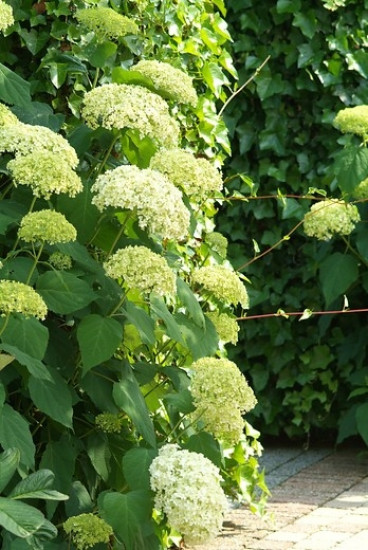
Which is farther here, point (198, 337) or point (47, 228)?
point (198, 337)

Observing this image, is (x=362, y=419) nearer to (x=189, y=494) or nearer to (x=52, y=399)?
(x=52, y=399)

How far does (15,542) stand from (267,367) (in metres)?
3.46

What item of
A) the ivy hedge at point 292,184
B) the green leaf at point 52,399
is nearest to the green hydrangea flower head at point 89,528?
the green leaf at point 52,399

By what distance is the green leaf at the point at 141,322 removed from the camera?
2.93 metres

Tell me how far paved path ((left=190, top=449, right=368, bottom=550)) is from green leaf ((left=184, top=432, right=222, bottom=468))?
137 centimetres

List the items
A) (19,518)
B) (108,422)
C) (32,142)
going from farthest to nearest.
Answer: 1. (108,422)
2. (32,142)
3. (19,518)

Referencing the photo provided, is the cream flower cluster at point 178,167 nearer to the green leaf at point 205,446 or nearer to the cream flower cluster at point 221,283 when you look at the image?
the cream flower cluster at point 221,283

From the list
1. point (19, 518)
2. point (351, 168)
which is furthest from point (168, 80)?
point (351, 168)

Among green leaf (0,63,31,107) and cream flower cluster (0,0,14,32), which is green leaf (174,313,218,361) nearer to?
green leaf (0,63,31,107)

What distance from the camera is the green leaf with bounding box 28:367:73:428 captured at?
2807mm

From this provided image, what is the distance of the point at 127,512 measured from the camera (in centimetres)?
267

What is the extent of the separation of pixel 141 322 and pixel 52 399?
0.31m

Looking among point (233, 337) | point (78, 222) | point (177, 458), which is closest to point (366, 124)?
point (233, 337)

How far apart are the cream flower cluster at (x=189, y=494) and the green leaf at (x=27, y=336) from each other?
0.38 m
